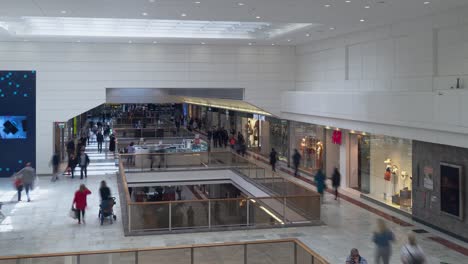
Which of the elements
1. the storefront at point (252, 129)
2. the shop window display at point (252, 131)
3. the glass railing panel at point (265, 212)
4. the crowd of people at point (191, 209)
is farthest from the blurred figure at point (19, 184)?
the shop window display at point (252, 131)

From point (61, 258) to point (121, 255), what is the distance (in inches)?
34.7

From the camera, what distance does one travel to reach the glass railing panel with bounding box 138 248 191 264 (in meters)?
8.71

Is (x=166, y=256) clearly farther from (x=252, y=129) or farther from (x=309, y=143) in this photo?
(x=252, y=129)

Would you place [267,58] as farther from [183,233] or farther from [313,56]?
[183,233]

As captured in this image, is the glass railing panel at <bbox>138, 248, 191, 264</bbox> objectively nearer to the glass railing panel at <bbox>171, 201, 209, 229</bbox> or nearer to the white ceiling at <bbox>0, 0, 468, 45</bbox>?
the glass railing panel at <bbox>171, 201, 209, 229</bbox>

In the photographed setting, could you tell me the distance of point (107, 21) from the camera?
20281 mm

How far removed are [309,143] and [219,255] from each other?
16.6 metres

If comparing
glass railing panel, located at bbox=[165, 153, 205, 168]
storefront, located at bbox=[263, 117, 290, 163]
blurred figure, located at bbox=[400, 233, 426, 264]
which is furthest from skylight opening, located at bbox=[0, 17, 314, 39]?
blurred figure, located at bbox=[400, 233, 426, 264]

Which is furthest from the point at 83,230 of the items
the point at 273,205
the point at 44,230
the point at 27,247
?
the point at 273,205

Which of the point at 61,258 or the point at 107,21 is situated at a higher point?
the point at 107,21

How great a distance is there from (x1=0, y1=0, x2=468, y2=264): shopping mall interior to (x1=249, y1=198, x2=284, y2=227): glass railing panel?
38mm

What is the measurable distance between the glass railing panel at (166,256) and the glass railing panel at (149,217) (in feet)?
17.1

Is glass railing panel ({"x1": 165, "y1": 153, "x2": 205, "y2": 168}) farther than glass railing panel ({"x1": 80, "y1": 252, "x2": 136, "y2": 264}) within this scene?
Yes

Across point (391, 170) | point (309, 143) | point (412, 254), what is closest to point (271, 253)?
point (412, 254)
